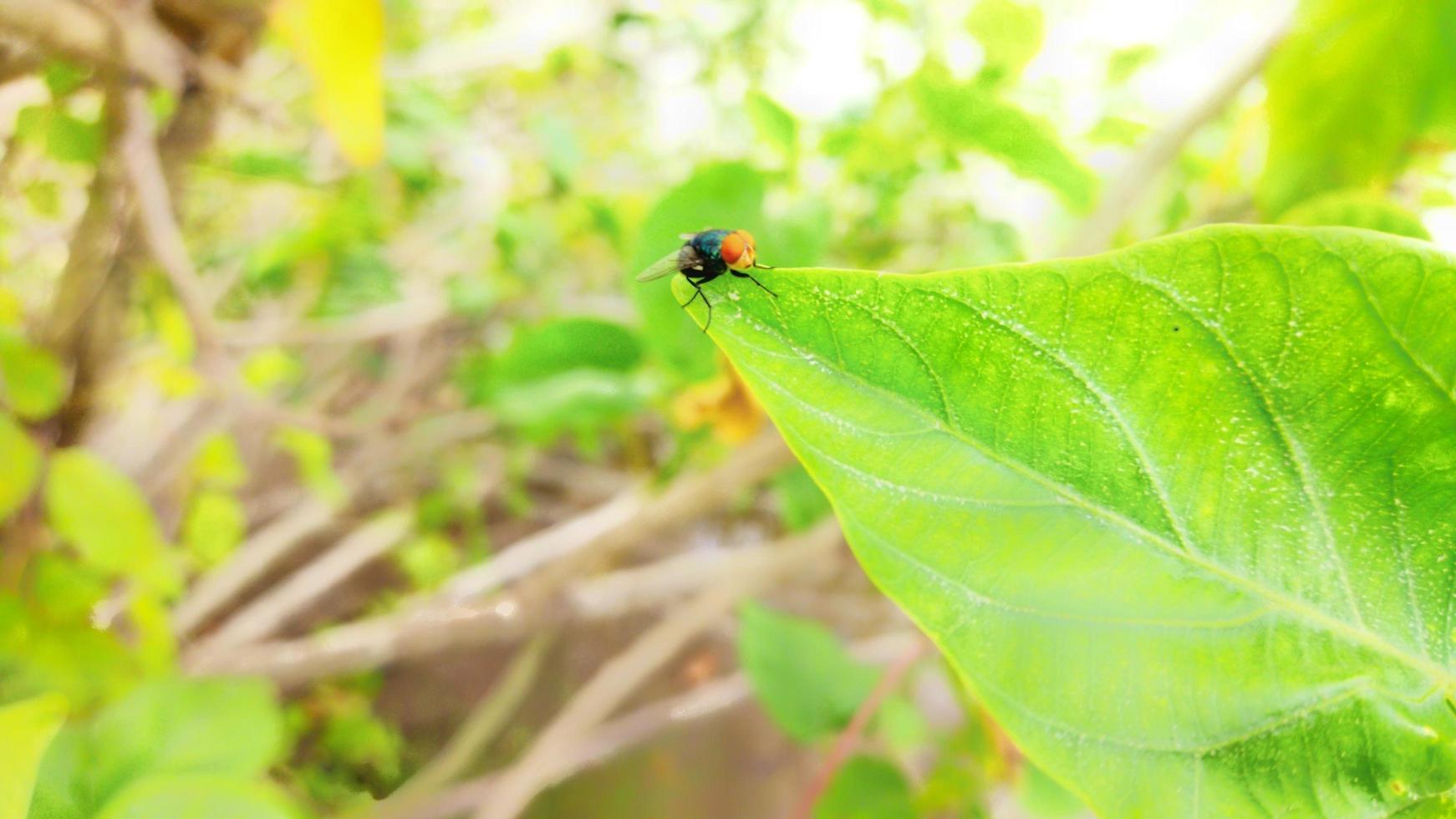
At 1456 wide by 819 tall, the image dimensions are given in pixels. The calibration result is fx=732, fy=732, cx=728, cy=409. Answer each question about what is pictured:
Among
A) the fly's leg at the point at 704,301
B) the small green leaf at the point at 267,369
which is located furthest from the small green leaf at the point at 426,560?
the fly's leg at the point at 704,301

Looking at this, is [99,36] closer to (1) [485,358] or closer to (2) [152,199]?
(2) [152,199]

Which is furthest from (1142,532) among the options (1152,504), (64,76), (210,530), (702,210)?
(210,530)

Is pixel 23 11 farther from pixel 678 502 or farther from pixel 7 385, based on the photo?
pixel 678 502

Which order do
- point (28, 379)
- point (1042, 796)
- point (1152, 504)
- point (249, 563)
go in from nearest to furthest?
point (1152, 504) < point (28, 379) < point (1042, 796) < point (249, 563)

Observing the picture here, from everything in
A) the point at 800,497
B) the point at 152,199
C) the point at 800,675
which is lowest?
the point at 800,675

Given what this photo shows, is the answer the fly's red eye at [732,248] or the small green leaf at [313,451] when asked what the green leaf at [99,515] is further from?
the fly's red eye at [732,248]

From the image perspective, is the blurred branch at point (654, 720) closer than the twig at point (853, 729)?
No

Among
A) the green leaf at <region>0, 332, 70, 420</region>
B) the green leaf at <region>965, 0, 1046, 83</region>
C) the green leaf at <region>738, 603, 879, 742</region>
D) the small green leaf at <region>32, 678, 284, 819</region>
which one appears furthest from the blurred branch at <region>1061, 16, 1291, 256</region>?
the green leaf at <region>0, 332, 70, 420</region>
